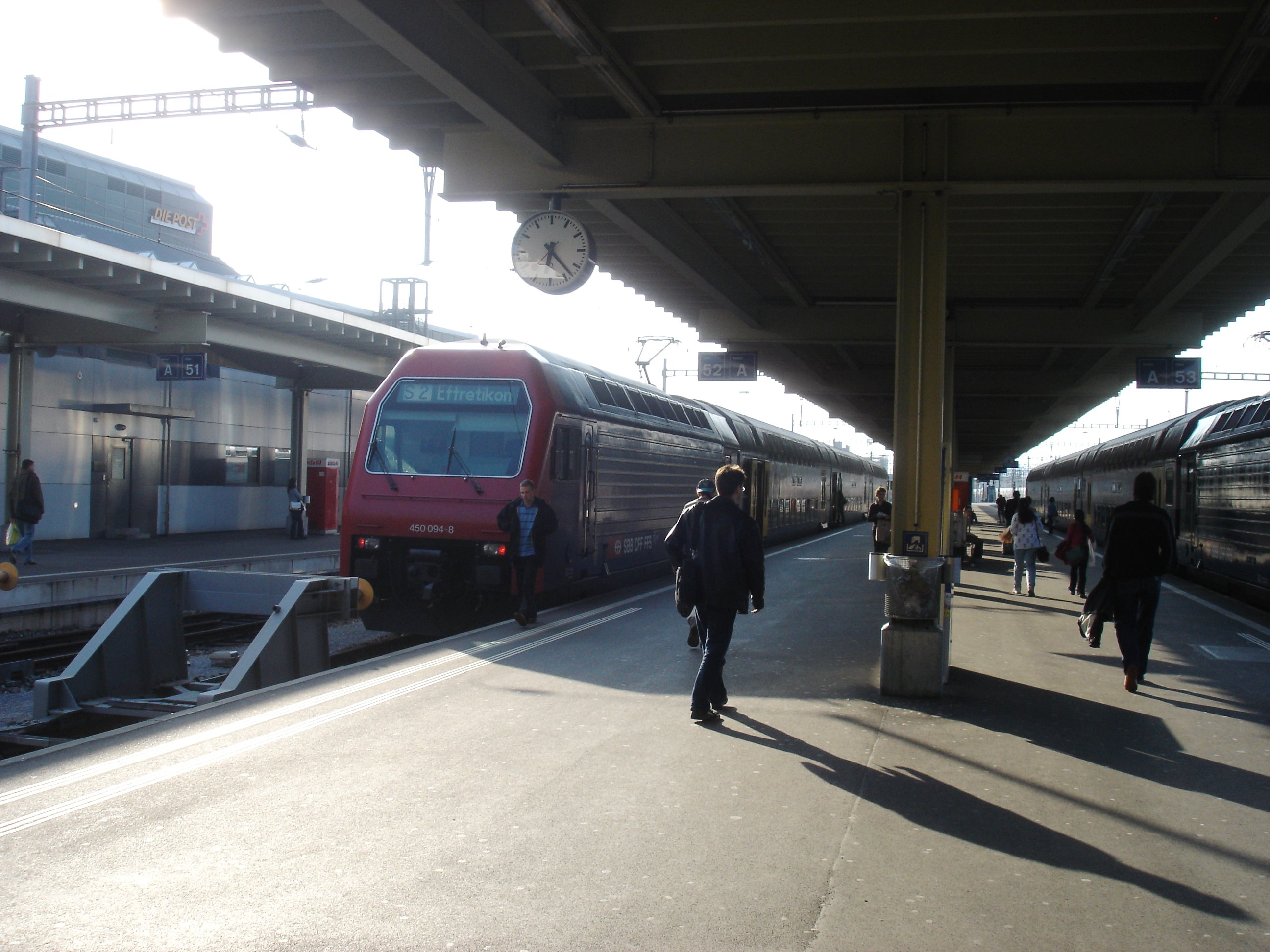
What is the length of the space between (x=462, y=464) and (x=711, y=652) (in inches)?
209

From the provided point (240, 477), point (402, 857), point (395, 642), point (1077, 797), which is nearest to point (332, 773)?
point (402, 857)

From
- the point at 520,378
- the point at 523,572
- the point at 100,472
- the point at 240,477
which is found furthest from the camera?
the point at 240,477

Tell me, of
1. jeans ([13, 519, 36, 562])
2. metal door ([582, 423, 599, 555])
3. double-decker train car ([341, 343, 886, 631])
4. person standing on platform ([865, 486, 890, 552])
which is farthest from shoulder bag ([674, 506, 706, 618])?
jeans ([13, 519, 36, 562])

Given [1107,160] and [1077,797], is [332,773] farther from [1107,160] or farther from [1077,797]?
[1107,160]

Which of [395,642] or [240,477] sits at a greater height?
[240,477]

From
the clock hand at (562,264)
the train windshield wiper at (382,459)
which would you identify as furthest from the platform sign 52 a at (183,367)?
the clock hand at (562,264)

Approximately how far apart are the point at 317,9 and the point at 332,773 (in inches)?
221

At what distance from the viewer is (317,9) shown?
791cm

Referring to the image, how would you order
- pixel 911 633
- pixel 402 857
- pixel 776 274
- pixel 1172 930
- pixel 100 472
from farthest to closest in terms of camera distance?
pixel 100 472
pixel 776 274
pixel 911 633
pixel 402 857
pixel 1172 930

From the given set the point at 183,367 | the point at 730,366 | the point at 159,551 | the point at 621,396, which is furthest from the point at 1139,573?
the point at 183,367

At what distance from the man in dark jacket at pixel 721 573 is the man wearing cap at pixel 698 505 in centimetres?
13

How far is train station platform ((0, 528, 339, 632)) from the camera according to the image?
14125 millimetres

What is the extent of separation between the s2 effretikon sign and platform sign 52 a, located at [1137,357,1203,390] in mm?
6740

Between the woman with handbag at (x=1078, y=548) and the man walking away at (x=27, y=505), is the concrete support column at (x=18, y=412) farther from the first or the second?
the woman with handbag at (x=1078, y=548)
